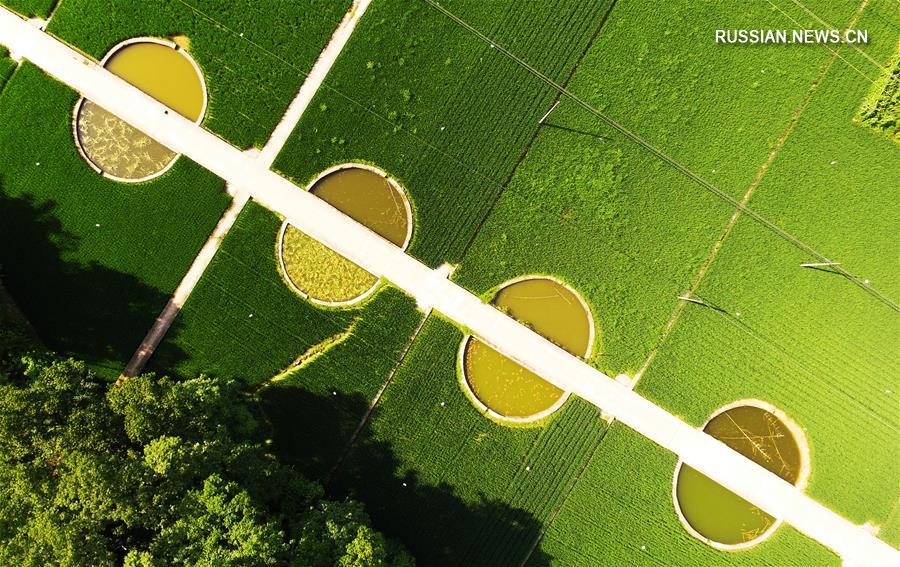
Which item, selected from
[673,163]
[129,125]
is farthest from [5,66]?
[673,163]

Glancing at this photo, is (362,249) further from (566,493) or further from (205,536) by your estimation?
(566,493)

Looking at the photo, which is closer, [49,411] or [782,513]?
[49,411]

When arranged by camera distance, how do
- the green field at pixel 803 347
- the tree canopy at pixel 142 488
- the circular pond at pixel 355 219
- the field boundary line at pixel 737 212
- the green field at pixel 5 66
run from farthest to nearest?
the circular pond at pixel 355 219 → the green field at pixel 803 347 → the field boundary line at pixel 737 212 → the green field at pixel 5 66 → the tree canopy at pixel 142 488

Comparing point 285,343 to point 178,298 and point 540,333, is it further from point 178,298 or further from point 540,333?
point 540,333

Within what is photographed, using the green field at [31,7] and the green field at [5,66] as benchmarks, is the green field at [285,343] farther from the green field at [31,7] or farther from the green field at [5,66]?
the green field at [31,7]

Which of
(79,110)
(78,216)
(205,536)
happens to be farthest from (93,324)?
(205,536)

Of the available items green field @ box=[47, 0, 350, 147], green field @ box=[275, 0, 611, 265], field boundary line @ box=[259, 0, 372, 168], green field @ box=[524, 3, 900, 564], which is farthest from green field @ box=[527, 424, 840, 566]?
green field @ box=[47, 0, 350, 147]

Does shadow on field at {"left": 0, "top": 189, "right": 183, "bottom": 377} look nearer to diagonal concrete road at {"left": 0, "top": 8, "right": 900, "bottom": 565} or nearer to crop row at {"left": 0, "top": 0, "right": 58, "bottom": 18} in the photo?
diagonal concrete road at {"left": 0, "top": 8, "right": 900, "bottom": 565}

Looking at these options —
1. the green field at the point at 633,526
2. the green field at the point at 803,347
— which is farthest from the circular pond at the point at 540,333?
the green field at the point at 633,526
